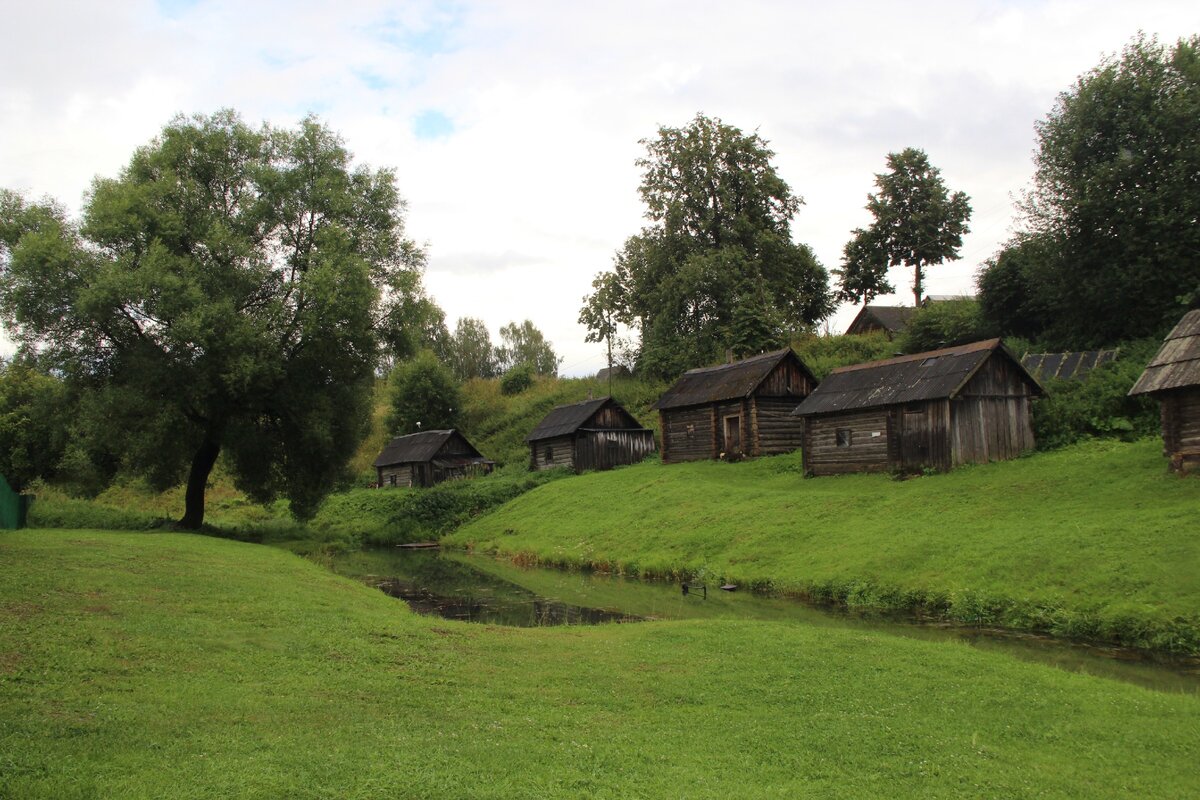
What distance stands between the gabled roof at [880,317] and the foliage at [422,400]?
32.8 meters

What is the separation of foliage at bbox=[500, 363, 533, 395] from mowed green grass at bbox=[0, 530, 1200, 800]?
65.3 meters

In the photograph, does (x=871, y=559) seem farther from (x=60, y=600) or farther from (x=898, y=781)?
(x=60, y=600)

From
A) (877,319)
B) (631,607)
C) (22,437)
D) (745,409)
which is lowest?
(631,607)

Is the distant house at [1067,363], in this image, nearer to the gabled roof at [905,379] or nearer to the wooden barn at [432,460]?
the gabled roof at [905,379]

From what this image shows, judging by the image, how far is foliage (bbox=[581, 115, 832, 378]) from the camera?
5550 cm

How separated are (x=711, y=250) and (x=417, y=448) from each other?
2497 centimetres

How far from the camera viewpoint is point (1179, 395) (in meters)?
22.1

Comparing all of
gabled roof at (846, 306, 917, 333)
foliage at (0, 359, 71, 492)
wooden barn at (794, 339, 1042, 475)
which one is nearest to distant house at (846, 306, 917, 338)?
gabled roof at (846, 306, 917, 333)

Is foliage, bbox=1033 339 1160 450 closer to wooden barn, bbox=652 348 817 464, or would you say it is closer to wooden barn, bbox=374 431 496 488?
wooden barn, bbox=652 348 817 464

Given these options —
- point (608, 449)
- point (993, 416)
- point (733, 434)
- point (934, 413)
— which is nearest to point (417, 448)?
point (608, 449)

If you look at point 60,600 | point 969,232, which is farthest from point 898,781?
point 969,232

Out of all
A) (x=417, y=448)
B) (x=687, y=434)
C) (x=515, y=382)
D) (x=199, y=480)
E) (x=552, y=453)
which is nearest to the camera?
(x=199, y=480)

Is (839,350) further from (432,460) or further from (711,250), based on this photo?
(432,460)

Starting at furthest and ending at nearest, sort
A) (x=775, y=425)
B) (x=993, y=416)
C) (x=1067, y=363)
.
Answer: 1. (x=775, y=425)
2. (x=1067, y=363)
3. (x=993, y=416)
